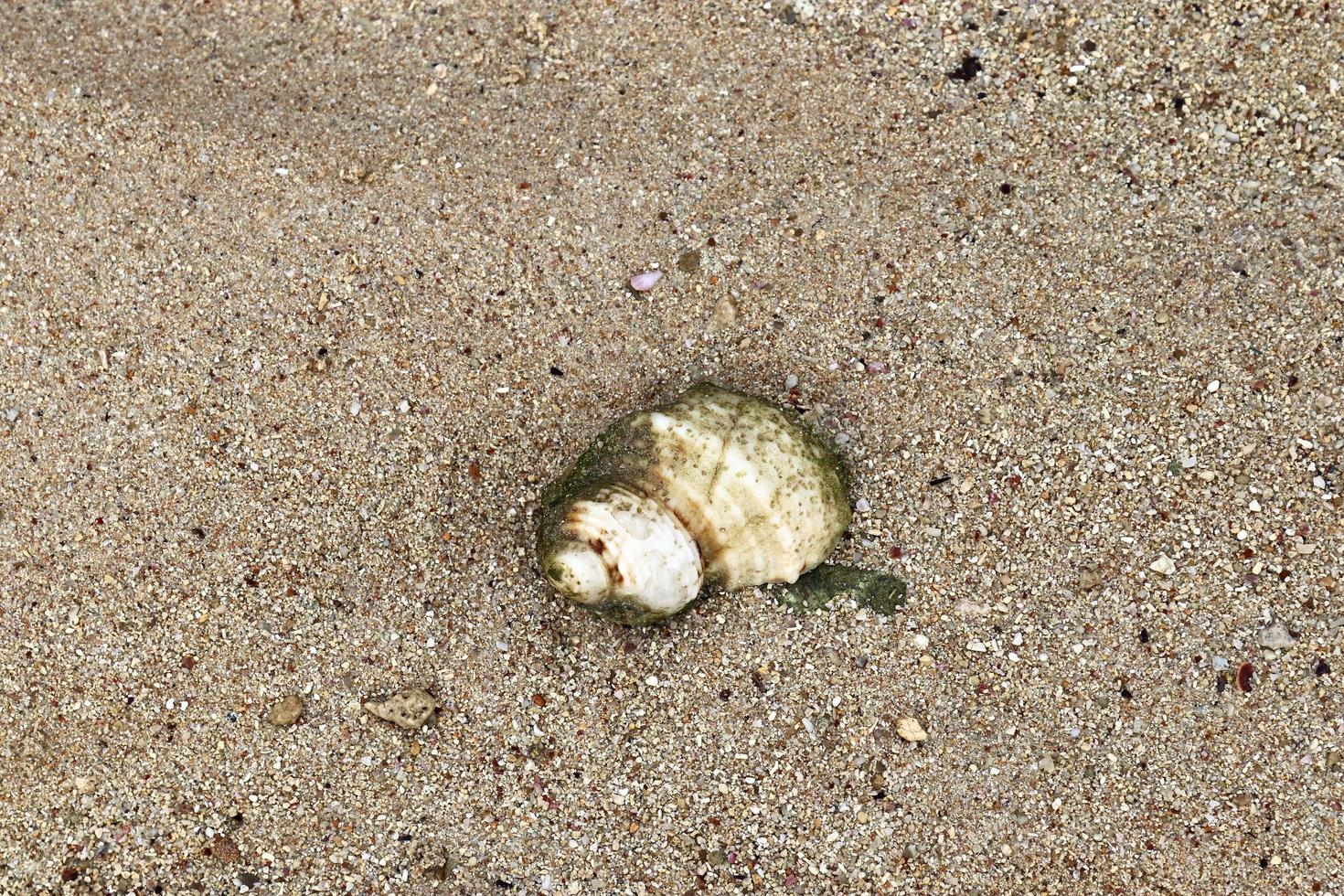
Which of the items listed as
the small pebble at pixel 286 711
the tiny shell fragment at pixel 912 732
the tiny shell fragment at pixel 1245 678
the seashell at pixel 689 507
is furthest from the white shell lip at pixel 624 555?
the tiny shell fragment at pixel 1245 678

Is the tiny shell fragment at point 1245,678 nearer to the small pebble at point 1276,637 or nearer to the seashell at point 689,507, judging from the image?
the small pebble at point 1276,637

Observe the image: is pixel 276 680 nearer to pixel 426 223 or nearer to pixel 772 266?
pixel 426 223

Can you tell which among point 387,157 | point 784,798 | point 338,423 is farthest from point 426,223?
point 784,798

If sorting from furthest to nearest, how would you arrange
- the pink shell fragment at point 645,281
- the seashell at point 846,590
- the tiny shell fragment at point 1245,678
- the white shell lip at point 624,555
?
1. the pink shell fragment at point 645,281
2. the seashell at point 846,590
3. the tiny shell fragment at point 1245,678
4. the white shell lip at point 624,555

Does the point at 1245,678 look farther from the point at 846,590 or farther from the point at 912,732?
the point at 846,590

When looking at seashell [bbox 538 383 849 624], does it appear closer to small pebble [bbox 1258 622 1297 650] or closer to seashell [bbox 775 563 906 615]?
seashell [bbox 775 563 906 615]

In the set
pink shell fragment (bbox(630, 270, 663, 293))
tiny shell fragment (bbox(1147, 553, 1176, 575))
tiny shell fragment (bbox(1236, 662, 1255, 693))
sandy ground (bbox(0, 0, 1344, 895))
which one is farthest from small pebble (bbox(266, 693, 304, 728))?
tiny shell fragment (bbox(1236, 662, 1255, 693))
